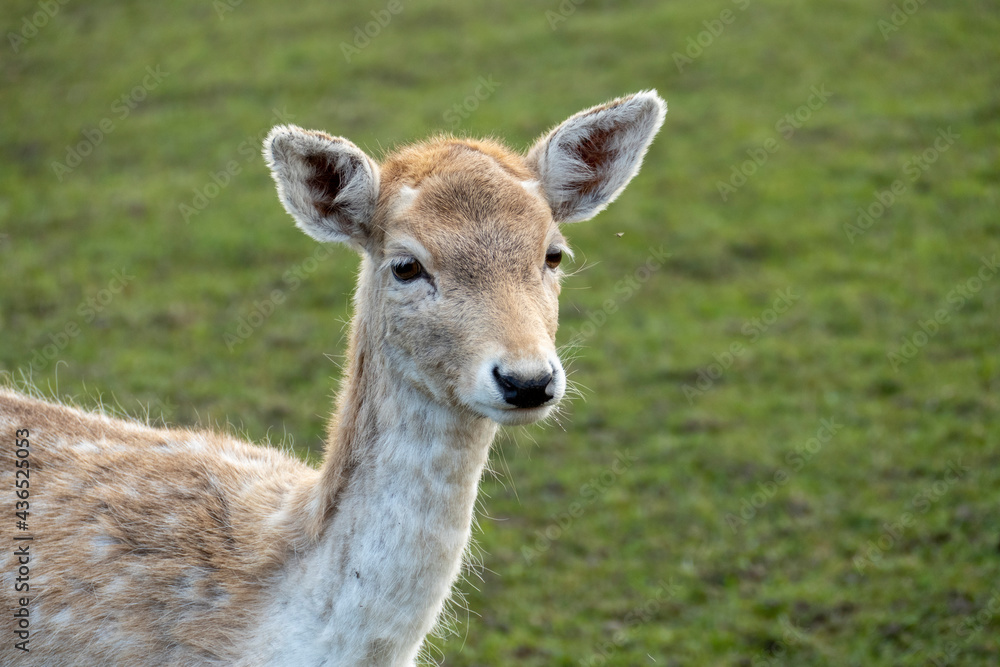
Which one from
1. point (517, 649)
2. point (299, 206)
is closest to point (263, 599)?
point (299, 206)

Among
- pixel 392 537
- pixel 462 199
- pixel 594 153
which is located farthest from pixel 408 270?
pixel 594 153

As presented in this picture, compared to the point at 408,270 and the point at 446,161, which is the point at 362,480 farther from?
the point at 446,161

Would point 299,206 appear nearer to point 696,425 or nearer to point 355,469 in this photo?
point 355,469

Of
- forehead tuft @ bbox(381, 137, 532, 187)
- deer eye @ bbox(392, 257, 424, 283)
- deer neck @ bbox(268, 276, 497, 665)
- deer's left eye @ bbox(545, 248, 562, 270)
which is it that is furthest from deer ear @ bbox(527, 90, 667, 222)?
deer neck @ bbox(268, 276, 497, 665)

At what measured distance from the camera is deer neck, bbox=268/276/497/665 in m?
3.64

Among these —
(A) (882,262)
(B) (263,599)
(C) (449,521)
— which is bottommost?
(A) (882,262)

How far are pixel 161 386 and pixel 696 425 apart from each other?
5018 mm

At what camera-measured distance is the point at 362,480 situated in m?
3.79

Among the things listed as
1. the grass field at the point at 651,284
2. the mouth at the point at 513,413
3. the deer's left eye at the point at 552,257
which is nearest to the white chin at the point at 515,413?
the mouth at the point at 513,413

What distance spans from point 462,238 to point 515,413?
2.53 ft

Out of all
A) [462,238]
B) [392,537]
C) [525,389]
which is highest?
[462,238]

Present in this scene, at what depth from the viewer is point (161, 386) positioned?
868 centimetres

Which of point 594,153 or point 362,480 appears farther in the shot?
point 594,153

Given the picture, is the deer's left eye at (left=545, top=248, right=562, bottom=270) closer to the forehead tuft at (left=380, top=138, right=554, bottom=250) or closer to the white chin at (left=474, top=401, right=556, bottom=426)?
the forehead tuft at (left=380, top=138, right=554, bottom=250)
